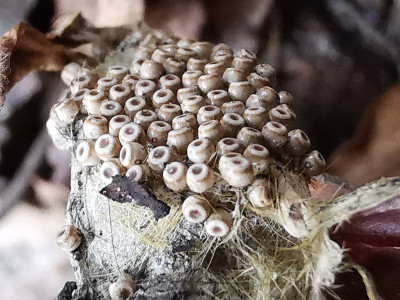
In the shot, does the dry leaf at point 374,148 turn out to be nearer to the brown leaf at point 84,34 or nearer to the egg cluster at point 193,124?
the egg cluster at point 193,124

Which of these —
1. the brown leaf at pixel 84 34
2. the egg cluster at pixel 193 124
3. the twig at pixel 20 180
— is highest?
the egg cluster at pixel 193 124

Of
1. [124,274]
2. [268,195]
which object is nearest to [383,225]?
[268,195]

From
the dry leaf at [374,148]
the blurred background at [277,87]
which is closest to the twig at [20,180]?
the blurred background at [277,87]

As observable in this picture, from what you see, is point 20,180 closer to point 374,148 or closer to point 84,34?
point 84,34

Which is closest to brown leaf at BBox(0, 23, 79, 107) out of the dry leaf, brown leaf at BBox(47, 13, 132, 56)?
brown leaf at BBox(47, 13, 132, 56)

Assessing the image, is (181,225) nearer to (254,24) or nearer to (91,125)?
(91,125)

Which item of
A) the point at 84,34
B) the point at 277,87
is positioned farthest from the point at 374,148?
the point at 84,34
